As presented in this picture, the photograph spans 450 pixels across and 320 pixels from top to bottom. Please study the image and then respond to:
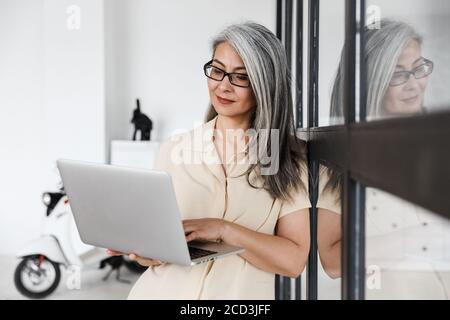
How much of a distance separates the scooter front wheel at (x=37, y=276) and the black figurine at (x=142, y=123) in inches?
37.1

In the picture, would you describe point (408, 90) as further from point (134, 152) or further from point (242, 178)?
point (134, 152)

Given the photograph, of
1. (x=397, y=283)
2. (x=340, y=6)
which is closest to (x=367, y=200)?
(x=397, y=283)

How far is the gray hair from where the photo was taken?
535 mm

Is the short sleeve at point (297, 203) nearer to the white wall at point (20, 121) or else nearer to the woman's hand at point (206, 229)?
the woman's hand at point (206, 229)

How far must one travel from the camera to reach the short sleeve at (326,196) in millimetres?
974

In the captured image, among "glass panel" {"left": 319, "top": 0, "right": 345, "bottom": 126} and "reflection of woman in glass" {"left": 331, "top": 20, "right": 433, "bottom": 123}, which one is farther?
"glass panel" {"left": 319, "top": 0, "right": 345, "bottom": 126}

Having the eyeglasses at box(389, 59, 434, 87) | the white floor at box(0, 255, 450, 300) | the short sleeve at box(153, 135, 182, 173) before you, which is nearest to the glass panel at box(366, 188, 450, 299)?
the white floor at box(0, 255, 450, 300)

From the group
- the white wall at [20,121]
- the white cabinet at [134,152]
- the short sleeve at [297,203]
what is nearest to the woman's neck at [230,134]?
the short sleeve at [297,203]

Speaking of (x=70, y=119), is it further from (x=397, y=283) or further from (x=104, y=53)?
(x=397, y=283)

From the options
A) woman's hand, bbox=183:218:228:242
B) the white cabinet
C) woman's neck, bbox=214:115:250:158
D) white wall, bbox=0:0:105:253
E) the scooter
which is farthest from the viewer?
white wall, bbox=0:0:105:253

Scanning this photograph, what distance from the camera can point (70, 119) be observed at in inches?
130

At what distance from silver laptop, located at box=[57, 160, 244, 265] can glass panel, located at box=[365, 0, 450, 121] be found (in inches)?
15.2

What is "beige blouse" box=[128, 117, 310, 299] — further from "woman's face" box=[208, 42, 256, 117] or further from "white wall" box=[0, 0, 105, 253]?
"white wall" box=[0, 0, 105, 253]
